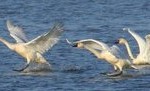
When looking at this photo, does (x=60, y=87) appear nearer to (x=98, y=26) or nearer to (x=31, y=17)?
(x=98, y=26)

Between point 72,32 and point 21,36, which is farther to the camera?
point 72,32

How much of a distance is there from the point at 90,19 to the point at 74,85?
13.1 meters

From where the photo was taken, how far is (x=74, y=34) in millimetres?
32562

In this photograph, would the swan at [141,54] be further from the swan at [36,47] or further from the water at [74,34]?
the swan at [36,47]

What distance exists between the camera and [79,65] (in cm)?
2717

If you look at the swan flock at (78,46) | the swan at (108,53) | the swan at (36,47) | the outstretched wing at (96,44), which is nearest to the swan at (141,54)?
the swan flock at (78,46)

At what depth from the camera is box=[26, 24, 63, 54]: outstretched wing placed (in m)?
26.0

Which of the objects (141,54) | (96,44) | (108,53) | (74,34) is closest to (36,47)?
(96,44)

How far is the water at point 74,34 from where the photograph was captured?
24.6 metres

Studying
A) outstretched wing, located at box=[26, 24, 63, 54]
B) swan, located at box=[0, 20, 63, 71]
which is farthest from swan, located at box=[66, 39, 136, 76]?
swan, located at box=[0, 20, 63, 71]

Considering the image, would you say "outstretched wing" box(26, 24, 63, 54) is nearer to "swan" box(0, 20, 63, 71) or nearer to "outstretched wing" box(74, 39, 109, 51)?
"swan" box(0, 20, 63, 71)

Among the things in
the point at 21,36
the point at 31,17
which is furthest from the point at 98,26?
the point at 21,36

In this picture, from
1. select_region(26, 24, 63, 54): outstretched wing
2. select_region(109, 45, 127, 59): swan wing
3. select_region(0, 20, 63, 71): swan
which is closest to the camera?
select_region(109, 45, 127, 59): swan wing

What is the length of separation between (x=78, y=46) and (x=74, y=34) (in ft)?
23.3
